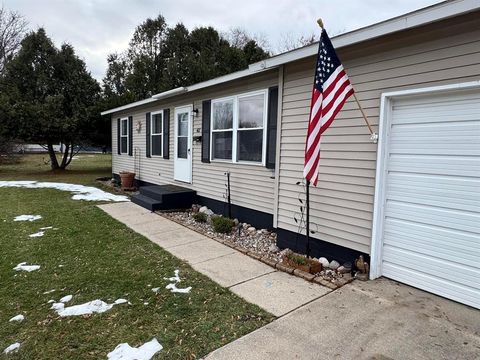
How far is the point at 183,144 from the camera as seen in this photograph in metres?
7.55

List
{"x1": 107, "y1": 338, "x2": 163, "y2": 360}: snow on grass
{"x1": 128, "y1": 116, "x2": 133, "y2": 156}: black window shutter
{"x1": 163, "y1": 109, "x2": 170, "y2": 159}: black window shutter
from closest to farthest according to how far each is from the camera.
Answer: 1. {"x1": 107, "y1": 338, "x2": 163, "y2": 360}: snow on grass
2. {"x1": 163, "y1": 109, "x2": 170, "y2": 159}: black window shutter
3. {"x1": 128, "y1": 116, "x2": 133, "y2": 156}: black window shutter

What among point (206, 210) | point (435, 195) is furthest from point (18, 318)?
point (206, 210)

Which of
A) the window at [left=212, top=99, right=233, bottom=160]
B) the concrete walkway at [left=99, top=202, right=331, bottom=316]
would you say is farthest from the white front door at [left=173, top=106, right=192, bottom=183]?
the concrete walkway at [left=99, top=202, right=331, bottom=316]

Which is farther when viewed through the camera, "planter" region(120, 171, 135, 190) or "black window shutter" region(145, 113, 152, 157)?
"planter" region(120, 171, 135, 190)

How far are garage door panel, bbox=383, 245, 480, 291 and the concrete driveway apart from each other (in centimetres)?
22

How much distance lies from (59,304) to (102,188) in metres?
7.93

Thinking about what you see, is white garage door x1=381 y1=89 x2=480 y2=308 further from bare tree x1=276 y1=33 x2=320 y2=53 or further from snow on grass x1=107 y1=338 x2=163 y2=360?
bare tree x1=276 y1=33 x2=320 y2=53

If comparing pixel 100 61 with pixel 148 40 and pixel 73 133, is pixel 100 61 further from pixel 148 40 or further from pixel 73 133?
pixel 73 133

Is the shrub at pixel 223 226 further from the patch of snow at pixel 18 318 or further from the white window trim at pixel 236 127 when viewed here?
the patch of snow at pixel 18 318

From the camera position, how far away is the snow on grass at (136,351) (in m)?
2.14

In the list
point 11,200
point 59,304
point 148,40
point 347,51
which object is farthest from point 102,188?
point 148,40

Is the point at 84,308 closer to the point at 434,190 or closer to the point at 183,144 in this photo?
the point at 434,190

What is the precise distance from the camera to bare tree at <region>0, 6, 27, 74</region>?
772 inches

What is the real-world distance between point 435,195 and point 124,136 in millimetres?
10289
